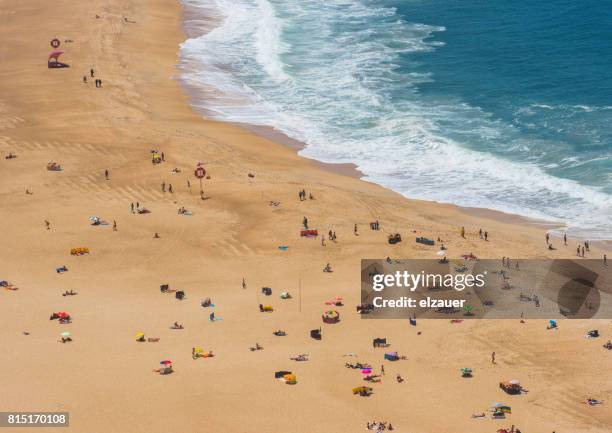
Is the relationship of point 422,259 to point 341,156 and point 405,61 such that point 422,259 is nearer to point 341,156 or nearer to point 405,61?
point 341,156

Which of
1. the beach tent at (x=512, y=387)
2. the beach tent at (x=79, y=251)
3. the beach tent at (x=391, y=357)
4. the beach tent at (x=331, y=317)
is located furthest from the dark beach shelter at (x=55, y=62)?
the beach tent at (x=512, y=387)

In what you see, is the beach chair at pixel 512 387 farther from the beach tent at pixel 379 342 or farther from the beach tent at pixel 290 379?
the beach tent at pixel 290 379

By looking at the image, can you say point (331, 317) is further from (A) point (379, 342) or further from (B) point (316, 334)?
(A) point (379, 342)

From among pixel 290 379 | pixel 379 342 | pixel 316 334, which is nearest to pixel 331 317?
pixel 316 334

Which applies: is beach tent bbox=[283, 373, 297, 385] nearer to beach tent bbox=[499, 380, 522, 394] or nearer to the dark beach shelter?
beach tent bbox=[499, 380, 522, 394]

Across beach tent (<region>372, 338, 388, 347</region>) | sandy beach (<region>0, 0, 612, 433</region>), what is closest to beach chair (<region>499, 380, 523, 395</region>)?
sandy beach (<region>0, 0, 612, 433</region>)

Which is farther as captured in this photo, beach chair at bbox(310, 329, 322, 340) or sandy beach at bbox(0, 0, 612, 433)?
beach chair at bbox(310, 329, 322, 340)

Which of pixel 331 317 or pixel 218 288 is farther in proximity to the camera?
A: pixel 218 288
